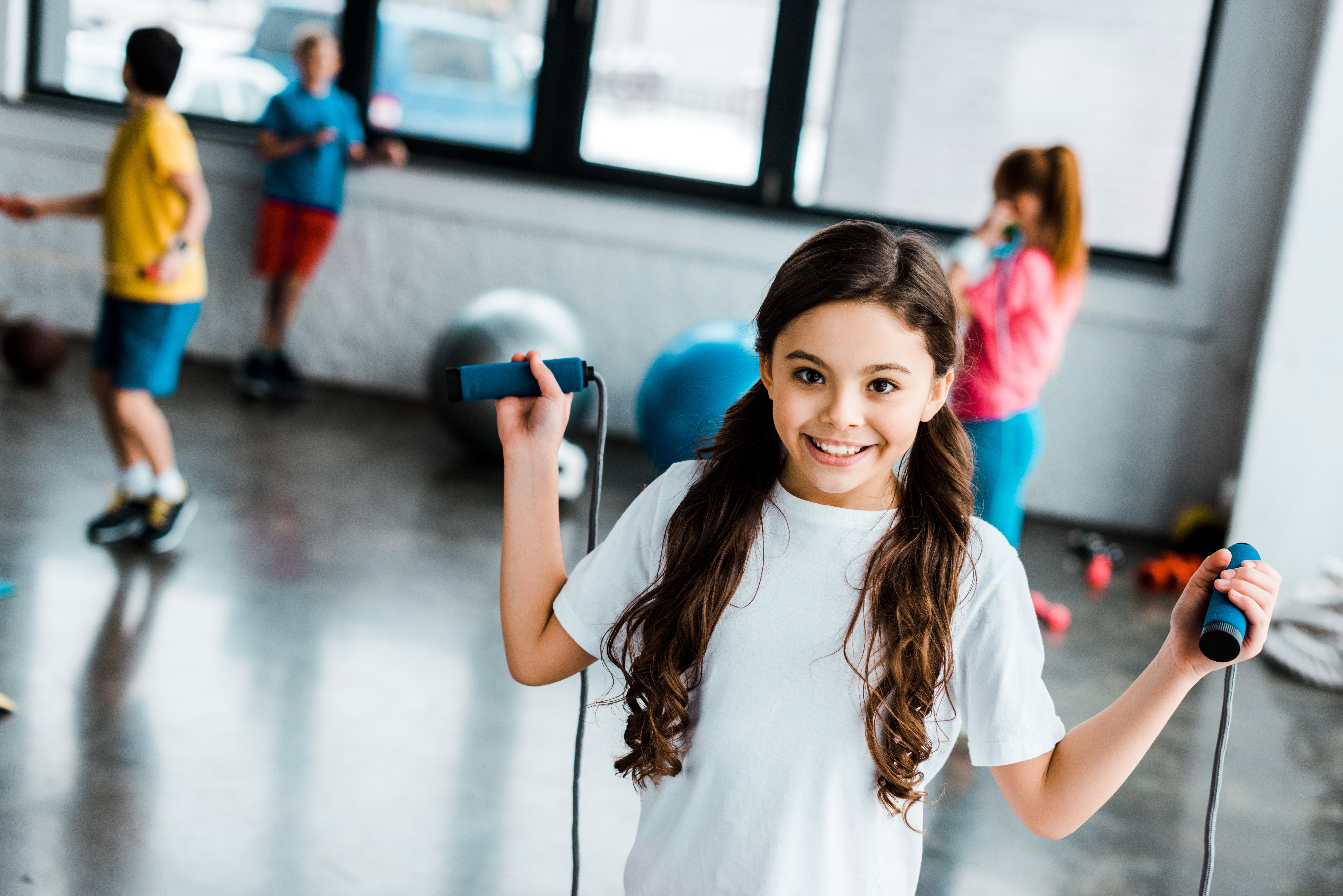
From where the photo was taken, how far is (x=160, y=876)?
1.97 metres

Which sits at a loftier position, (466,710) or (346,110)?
(346,110)

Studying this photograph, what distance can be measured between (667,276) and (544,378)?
405 cm

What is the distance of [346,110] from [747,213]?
1.74m

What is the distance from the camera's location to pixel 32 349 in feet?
15.3

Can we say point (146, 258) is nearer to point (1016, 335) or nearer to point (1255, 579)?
point (1016, 335)

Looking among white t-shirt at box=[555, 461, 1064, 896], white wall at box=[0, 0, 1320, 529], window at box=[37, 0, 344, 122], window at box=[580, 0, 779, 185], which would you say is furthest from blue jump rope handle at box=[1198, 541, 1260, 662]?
window at box=[37, 0, 344, 122]

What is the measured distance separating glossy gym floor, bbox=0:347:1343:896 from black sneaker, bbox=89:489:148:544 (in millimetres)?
54

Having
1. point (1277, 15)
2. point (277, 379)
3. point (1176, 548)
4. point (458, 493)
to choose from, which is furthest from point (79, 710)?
point (1277, 15)

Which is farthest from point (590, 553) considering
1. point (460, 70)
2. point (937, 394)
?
point (460, 70)

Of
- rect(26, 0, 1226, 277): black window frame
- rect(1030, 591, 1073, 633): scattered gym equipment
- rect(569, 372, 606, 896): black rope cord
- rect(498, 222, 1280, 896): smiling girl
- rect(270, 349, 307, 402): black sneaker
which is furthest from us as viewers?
rect(270, 349, 307, 402): black sneaker

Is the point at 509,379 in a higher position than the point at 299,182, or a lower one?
lower

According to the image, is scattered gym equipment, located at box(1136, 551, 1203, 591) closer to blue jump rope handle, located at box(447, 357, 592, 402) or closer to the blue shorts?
the blue shorts

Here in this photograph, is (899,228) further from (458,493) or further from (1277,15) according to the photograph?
(1277,15)

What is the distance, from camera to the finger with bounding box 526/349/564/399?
115 cm
